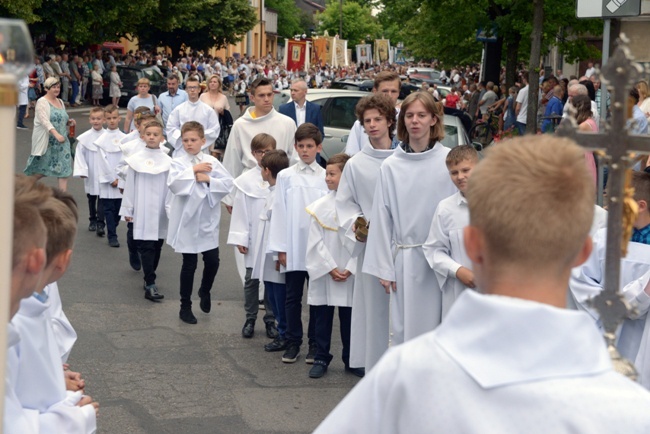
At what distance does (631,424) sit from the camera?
191 cm

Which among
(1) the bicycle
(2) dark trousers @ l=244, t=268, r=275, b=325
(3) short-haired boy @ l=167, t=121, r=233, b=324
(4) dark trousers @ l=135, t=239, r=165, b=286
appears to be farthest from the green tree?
(2) dark trousers @ l=244, t=268, r=275, b=325

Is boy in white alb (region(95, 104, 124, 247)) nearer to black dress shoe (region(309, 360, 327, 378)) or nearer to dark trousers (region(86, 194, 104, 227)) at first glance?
dark trousers (region(86, 194, 104, 227))

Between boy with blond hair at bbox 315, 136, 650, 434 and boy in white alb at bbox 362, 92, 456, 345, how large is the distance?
4.28 m

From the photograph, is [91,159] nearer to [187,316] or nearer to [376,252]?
[187,316]

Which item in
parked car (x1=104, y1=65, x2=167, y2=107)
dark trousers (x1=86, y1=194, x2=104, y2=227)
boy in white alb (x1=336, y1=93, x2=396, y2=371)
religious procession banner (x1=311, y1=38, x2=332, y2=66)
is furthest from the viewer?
religious procession banner (x1=311, y1=38, x2=332, y2=66)

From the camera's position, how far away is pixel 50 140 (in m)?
13.7

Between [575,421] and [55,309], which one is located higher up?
[575,421]

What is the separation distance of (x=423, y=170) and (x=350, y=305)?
4.78ft

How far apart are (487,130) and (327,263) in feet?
56.6

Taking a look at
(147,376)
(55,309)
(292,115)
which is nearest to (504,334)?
(55,309)

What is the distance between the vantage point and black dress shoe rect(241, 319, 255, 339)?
332 inches

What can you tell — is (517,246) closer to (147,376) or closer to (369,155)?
(369,155)

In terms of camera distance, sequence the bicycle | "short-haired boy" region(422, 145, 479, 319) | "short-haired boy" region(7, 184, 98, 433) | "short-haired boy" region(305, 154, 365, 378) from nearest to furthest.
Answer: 1. "short-haired boy" region(7, 184, 98, 433)
2. "short-haired boy" region(422, 145, 479, 319)
3. "short-haired boy" region(305, 154, 365, 378)
4. the bicycle

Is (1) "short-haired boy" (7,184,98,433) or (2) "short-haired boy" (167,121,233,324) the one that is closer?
(1) "short-haired boy" (7,184,98,433)
